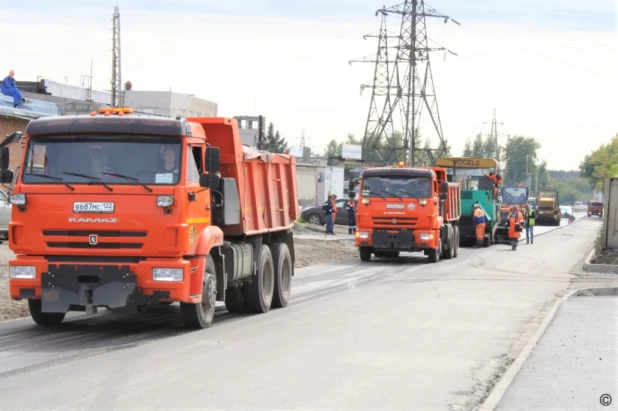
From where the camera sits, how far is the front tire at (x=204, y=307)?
523 inches

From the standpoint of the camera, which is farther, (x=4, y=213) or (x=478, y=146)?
(x=478, y=146)

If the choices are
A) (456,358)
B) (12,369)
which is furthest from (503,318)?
(12,369)

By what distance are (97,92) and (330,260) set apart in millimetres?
47488

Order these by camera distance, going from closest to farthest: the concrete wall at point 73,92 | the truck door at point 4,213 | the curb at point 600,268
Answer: the curb at point 600,268
the truck door at point 4,213
the concrete wall at point 73,92

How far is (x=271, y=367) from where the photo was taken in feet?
33.8

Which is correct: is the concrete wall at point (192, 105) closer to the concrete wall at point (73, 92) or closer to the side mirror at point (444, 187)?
the concrete wall at point (73, 92)

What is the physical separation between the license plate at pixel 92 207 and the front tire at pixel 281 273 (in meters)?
5.03

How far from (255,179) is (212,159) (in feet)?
9.46

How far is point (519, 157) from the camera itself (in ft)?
598

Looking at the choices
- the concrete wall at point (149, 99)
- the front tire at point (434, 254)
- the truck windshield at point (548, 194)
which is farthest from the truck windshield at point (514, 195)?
the front tire at point (434, 254)

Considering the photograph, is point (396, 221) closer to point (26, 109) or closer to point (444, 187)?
point (444, 187)

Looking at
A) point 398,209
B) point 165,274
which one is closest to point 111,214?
point 165,274

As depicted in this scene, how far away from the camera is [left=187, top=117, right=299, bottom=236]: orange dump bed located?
1466cm

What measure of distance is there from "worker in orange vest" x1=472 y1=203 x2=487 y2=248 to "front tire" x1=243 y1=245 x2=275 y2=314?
2452 centimetres
